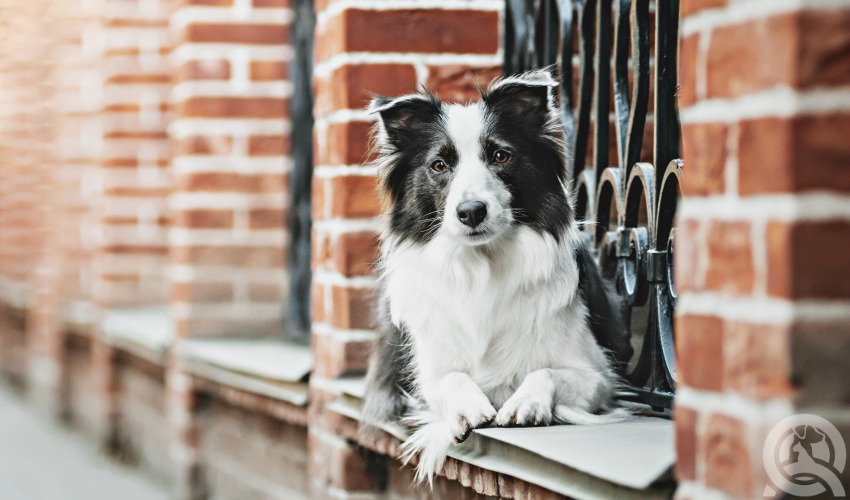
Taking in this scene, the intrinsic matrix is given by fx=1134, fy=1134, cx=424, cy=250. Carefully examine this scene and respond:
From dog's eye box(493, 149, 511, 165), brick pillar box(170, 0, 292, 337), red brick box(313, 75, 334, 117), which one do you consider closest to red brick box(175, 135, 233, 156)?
brick pillar box(170, 0, 292, 337)

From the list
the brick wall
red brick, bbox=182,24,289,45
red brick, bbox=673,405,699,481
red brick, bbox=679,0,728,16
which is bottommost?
the brick wall

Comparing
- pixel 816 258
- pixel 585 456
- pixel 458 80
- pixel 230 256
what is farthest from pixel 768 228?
pixel 230 256

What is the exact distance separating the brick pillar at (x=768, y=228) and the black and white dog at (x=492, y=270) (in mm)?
963

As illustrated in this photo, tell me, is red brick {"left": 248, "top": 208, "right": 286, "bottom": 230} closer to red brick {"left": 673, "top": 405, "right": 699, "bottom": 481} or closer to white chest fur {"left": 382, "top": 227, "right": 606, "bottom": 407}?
white chest fur {"left": 382, "top": 227, "right": 606, "bottom": 407}

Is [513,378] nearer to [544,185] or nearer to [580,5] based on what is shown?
[544,185]

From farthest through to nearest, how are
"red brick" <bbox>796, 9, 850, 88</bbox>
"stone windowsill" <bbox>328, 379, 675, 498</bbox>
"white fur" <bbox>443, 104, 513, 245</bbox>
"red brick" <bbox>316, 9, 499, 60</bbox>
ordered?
"red brick" <bbox>316, 9, 499, 60</bbox> < "white fur" <bbox>443, 104, 513, 245</bbox> < "stone windowsill" <bbox>328, 379, 675, 498</bbox> < "red brick" <bbox>796, 9, 850, 88</bbox>

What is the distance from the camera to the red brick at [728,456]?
1.43 metres

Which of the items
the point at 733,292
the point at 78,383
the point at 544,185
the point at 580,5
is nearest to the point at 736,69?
the point at 733,292

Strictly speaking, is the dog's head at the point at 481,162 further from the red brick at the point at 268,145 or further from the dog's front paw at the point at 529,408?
the red brick at the point at 268,145

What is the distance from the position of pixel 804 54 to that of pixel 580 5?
189cm

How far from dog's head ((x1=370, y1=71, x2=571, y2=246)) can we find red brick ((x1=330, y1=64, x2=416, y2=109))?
0.52 m

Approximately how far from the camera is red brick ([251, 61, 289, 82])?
4902 mm

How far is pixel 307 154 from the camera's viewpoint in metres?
4.89

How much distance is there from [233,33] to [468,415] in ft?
9.58
